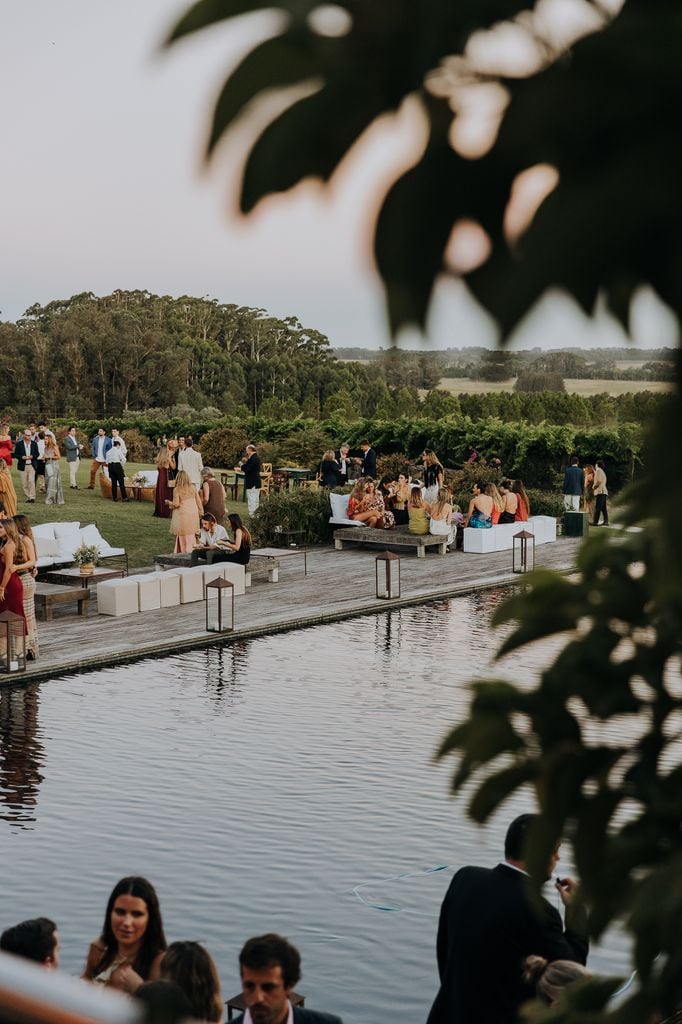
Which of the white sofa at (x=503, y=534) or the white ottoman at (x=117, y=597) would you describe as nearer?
the white ottoman at (x=117, y=597)

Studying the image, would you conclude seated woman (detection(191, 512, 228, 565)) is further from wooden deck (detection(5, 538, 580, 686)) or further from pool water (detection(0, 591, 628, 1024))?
pool water (detection(0, 591, 628, 1024))

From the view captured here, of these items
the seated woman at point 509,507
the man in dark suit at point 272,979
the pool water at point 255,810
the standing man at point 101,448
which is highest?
the standing man at point 101,448

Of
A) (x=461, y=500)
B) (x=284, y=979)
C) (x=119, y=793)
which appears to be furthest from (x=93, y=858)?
(x=461, y=500)

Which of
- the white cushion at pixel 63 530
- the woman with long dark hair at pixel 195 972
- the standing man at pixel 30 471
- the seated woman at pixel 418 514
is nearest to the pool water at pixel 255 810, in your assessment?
the woman with long dark hair at pixel 195 972

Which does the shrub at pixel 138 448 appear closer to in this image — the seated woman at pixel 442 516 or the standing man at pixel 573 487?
the standing man at pixel 573 487

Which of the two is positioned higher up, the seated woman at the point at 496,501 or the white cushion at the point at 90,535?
the seated woman at the point at 496,501

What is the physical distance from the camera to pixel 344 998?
8.13 m

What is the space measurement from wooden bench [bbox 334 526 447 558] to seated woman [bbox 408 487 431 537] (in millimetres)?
122

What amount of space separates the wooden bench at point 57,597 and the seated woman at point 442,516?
342 inches

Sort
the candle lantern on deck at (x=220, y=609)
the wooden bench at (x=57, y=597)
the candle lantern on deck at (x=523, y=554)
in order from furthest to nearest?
the candle lantern on deck at (x=523, y=554), the wooden bench at (x=57, y=597), the candle lantern on deck at (x=220, y=609)

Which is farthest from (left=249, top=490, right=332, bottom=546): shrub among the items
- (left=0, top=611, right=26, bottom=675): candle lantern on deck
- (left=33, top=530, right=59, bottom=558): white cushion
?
(left=0, top=611, right=26, bottom=675): candle lantern on deck

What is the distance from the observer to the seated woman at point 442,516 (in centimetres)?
2680

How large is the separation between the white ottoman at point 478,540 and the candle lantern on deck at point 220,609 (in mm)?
7101

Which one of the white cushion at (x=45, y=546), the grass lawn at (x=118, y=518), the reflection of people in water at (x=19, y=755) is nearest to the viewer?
the reflection of people in water at (x=19, y=755)
